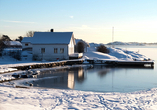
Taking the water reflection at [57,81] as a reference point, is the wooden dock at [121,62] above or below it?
above

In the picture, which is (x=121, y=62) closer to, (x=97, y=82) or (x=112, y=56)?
(x=112, y=56)

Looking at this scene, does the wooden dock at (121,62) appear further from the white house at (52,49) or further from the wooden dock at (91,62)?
the white house at (52,49)

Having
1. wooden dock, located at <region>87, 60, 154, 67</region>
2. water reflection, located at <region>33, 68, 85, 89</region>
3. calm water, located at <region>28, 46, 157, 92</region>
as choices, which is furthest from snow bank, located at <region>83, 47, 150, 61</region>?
water reflection, located at <region>33, 68, 85, 89</region>

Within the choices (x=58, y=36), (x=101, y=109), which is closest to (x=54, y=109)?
(x=101, y=109)

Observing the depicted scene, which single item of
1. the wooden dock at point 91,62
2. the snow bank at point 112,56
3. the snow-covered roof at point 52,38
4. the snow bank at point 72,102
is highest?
the snow-covered roof at point 52,38

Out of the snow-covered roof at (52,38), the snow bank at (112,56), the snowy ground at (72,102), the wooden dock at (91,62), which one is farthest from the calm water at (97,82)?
the snow bank at (112,56)

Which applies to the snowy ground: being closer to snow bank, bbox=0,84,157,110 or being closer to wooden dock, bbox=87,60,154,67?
snow bank, bbox=0,84,157,110

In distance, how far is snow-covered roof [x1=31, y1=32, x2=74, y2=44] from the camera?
3366 centimetres

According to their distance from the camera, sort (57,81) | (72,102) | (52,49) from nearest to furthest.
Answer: (72,102) < (57,81) < (52,49)

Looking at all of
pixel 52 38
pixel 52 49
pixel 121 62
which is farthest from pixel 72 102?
pixel 121 62

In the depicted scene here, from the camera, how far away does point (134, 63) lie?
34.5m

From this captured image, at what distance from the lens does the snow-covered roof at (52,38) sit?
33.7 m

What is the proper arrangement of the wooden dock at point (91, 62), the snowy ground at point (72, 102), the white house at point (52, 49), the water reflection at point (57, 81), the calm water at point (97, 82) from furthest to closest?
the white house at point (52, 49), the wooden dock at point (91, 62), the water reflection at point (57, 81), the calm water at point (97, 82), the snowy ground at point (72, 102)

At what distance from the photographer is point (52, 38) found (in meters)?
34.7
